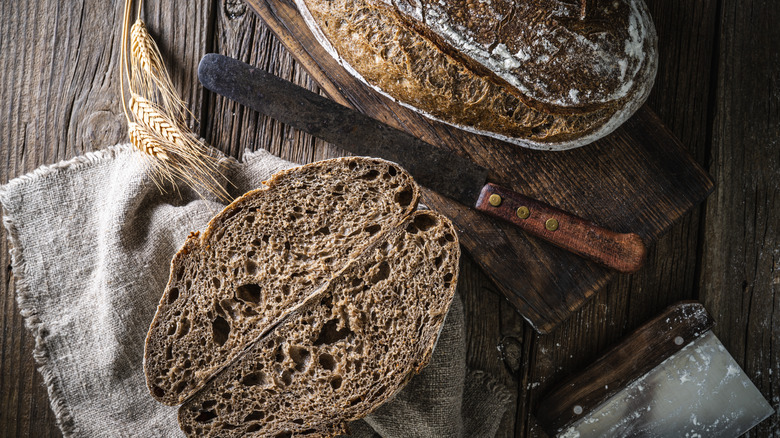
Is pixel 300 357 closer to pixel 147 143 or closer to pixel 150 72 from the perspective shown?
pixel 147 143

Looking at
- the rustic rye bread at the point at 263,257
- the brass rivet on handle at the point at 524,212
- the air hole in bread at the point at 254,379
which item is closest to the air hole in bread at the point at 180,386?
the rustic rye bread at the point at 263,257

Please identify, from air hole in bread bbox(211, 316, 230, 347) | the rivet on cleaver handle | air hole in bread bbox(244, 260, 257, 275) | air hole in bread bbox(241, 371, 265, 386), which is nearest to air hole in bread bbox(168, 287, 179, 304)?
air hole in bread bbox(211, 316, 230, 347)

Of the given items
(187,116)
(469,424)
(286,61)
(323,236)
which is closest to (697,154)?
(469,424)

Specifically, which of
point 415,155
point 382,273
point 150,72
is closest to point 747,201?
point 415,155

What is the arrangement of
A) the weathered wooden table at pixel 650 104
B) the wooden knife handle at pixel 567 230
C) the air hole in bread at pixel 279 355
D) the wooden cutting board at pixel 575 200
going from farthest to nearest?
the weathered wooden table at pixel 650 104 → the wooden cutting board at pixel 575 200 → the wooden knife handle at pixel 567 230 → the air hole in bread at pixel 279 355

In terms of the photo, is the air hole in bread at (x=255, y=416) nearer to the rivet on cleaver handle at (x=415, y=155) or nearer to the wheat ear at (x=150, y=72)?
the rivet on cleaver handle at (x=415, y=155)

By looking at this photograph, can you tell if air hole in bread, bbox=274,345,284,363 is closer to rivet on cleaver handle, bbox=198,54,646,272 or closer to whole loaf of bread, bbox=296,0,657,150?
rivet on cleaver handle, bbox=198,54,646,272

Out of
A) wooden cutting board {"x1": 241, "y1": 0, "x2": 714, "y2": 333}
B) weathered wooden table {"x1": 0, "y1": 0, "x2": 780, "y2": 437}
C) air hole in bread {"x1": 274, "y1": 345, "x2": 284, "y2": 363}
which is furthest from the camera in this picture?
weathered wooden table {"x1": 0, "y1": 0, "x2": 780, "y2": 437}
